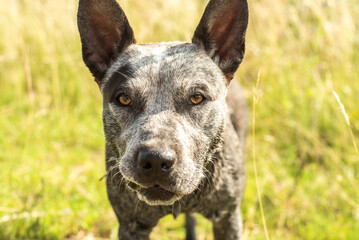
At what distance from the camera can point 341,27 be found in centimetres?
550

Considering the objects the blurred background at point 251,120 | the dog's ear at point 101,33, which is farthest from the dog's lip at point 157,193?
the dog's ear at point 101,33

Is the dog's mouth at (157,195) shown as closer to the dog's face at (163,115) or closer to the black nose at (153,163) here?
the dog's face at (163,115)

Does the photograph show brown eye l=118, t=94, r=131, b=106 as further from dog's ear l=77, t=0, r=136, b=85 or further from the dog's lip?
the dog's lip

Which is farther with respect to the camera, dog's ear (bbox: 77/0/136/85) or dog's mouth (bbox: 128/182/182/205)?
dog's ear (bbox: 77/0/136/85)

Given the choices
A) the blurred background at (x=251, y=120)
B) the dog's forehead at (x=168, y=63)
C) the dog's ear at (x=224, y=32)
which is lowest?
the blurred background at (x=251, y=120)

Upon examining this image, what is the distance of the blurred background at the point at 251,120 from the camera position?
4.16m

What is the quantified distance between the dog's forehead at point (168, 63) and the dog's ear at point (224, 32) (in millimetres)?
82

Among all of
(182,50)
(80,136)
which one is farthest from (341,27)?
(80,136)

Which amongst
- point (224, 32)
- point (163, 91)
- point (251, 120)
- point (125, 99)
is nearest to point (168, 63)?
point (163, 91)

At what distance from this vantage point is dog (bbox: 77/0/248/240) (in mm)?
2633

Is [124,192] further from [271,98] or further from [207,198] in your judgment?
[271,98]

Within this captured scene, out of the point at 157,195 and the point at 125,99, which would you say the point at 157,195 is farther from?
the point at 125,99

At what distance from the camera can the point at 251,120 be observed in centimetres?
579

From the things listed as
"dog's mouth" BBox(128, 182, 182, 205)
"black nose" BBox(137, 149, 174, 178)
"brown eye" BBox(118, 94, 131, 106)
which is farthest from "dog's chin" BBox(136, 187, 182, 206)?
"brown eye" BBox(118, 94, 131, 106)
